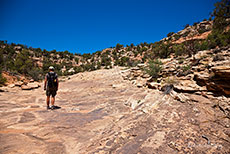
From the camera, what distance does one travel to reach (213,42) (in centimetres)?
1223

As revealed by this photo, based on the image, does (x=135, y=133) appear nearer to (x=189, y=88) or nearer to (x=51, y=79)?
(x=189, y=88)

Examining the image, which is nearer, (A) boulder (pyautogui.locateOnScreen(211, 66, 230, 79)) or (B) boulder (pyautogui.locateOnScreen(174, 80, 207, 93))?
(A) boulder (pyautogui.locateOnScreen(211, 66, 230, 79))

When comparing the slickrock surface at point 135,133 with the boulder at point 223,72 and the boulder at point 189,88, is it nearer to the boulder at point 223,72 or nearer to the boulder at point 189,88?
the boulder at point 189,88

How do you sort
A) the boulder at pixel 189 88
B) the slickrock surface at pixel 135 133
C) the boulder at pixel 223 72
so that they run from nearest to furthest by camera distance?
the slickrock surface at pixel 135 133 < the boulder at pixel 223 72 < the boulder at pixel 189 88

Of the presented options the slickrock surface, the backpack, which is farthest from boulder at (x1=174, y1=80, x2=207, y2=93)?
the backpack

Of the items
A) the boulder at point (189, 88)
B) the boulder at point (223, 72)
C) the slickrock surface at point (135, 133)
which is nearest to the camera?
the slickrock surface at point (135, 133)

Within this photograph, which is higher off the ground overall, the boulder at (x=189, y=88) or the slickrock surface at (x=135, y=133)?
the boulder at (x=189, y=88)

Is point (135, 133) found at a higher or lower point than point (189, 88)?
lower

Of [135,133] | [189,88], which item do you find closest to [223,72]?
[189,88]

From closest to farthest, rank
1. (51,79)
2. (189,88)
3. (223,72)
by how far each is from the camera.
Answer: (223,72), (189,88), (51,79)

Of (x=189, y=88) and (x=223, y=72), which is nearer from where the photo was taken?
(x=223, y=72)

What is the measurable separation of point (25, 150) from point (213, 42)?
54.5ft

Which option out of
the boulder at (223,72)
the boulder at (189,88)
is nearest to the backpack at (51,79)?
the boulder at (189,88)

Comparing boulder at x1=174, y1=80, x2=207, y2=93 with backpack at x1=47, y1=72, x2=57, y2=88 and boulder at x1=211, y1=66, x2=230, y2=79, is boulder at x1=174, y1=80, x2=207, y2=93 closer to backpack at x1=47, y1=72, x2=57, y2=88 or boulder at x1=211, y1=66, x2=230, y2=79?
boulder at x1=211, y1=66, x2=230, y2=79
